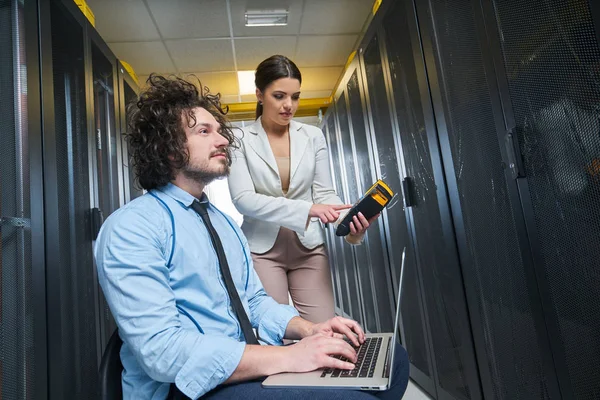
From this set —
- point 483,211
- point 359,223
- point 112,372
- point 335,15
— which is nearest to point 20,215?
point 112,372

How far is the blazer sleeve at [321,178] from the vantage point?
1.83m

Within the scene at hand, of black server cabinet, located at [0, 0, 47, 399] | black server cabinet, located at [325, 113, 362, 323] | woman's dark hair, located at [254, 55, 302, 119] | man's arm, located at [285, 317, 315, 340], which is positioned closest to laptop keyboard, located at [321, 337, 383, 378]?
man's arm, located at [285, 317, 315, 340]

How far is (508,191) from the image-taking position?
1227 millimetres

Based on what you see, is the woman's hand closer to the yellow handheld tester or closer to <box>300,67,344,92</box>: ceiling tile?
the yellow handheld tester

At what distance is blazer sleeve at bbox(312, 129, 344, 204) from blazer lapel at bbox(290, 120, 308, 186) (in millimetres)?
65

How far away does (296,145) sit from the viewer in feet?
5.89

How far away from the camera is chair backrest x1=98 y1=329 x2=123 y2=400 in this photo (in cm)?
83

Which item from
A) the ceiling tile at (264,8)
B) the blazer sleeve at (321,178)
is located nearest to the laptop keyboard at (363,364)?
the blazer sleeve at (321,178)

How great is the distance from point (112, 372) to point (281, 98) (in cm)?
126

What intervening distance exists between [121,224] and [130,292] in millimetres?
159

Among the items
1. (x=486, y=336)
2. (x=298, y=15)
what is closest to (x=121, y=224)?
(x=486, y=336)

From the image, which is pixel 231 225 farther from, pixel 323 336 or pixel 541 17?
pixel 541 17

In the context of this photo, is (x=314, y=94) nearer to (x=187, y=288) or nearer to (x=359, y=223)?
(x=359, y=223)

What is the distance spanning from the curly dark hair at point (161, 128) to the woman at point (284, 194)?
1.43 ft
